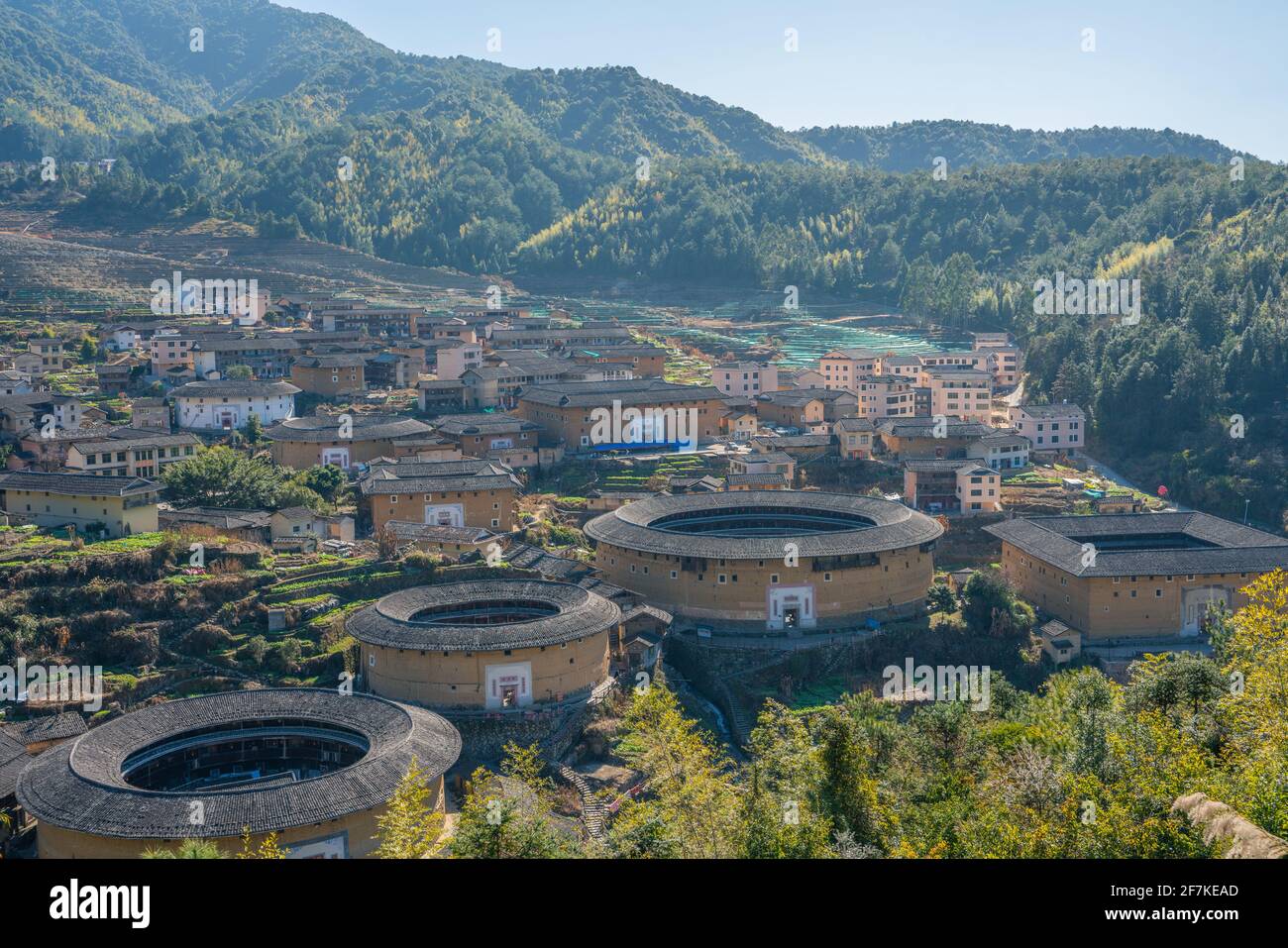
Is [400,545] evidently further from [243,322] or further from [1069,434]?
[243,322]

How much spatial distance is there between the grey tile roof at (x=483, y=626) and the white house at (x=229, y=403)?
22235 mm

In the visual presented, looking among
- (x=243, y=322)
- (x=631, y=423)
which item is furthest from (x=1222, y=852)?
(x=243, y=322)

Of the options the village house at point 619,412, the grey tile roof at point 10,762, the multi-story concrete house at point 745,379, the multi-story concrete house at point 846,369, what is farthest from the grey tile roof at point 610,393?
the grey tile roof at point 10,762

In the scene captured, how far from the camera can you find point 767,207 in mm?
112875

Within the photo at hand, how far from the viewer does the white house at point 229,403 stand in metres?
50.8

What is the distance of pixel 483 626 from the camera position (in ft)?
96.9

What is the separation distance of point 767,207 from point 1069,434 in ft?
202

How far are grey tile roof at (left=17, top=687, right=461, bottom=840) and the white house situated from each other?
2701 centimetres

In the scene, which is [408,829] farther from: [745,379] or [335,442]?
[745,379]

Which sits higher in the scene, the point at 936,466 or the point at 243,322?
the point at 243,322

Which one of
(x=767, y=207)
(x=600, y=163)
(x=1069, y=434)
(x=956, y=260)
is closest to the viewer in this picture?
(x=1069, y=434)

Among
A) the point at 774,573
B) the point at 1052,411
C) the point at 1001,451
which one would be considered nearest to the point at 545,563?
the point at 774,573

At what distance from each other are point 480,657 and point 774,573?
32.5 feet
